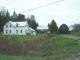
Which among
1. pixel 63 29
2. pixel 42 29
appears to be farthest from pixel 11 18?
pixel 63 29

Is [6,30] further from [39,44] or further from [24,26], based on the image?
[39,44]

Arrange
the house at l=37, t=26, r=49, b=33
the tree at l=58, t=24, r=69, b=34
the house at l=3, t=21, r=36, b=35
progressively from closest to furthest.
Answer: the tree at l=58, t=24, r=69, b=34 → the house at l=3, t=21, r=36, b=35 → the house at l=37, t=26, r=49, b=33

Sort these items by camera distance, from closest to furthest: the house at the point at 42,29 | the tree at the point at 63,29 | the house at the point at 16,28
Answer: the tree at the point at 63,29, the house at the point at 16,28, the house at the point at 42,29

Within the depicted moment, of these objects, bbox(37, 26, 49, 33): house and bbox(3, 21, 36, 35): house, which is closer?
bbox(3, 21, 36, 35): house

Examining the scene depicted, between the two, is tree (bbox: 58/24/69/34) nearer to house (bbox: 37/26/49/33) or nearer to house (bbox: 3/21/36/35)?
house (bbox: 3/21/36/35)

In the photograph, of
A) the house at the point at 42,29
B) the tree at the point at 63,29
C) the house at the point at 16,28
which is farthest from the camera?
the house at the point at 42,29

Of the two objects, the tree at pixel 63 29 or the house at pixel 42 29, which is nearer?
the tree at pixel 63 29

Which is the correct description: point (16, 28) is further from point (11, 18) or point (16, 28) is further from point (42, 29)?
point (42, 29)

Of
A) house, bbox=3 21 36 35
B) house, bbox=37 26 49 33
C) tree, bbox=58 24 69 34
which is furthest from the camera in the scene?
house, bbox=37 26 49 33

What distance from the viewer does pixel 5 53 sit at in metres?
33.6

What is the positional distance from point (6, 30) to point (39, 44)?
63.8 meters

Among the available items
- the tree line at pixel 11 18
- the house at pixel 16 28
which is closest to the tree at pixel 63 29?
the house at pixel 16 28

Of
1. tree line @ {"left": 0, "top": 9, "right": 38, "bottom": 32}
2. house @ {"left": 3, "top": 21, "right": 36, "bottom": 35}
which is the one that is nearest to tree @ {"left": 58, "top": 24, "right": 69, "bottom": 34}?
house @ {"left": 3, "top": 21, "right": 36, "bottom": 35}

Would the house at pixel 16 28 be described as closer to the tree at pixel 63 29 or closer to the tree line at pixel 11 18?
the tree line at pixel 11 18
